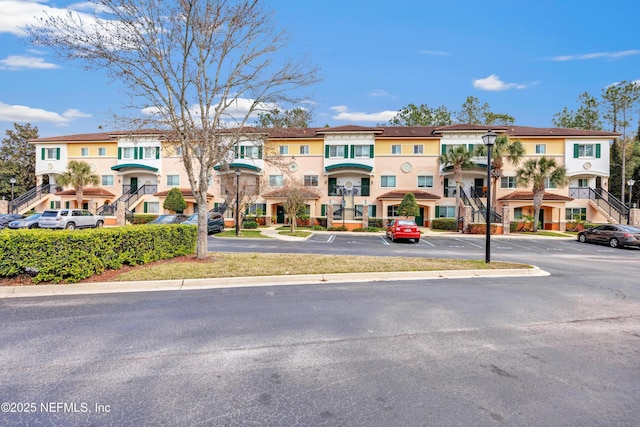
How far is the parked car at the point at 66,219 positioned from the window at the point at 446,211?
31.5 meters

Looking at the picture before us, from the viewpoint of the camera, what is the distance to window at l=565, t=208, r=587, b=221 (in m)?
34.8

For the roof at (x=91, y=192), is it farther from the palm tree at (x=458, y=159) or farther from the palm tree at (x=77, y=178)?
the palm tree at (x=458, y=159)

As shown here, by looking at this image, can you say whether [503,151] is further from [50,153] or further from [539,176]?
[50,153]

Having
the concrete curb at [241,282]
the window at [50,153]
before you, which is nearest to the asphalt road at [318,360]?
the concrete curb at [241,282]

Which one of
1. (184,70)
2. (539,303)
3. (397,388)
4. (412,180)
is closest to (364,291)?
(539,303)

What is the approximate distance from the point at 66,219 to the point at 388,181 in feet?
94.2

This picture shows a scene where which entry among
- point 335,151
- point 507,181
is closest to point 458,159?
point 507,181

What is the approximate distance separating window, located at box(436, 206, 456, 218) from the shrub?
200cm

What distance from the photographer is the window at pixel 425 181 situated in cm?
3716

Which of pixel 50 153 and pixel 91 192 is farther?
pixel 50 153

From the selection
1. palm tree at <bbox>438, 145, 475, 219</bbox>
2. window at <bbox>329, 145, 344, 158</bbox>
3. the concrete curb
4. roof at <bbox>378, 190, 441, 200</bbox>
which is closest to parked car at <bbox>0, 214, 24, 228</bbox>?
the concrete curb

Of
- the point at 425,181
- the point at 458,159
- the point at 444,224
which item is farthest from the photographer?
the point at 425,181

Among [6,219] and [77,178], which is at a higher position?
[77,178]

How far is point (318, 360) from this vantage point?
180 inches
